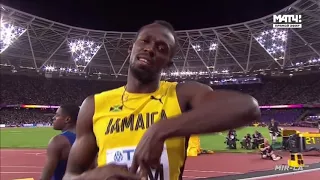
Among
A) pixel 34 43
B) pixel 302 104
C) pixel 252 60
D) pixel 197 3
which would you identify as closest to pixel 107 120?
pixel 197 3

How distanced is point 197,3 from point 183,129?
41218mm

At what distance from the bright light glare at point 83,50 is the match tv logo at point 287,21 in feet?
85.1

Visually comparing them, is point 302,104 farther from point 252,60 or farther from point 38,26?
point 38,26

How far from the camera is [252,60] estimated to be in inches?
2067

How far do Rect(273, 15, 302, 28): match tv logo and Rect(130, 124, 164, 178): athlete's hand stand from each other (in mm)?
38173

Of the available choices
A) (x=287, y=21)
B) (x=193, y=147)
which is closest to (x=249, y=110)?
(x=193, y=147)

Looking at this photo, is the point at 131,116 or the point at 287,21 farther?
the point at 287,21

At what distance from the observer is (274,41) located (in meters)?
43.4

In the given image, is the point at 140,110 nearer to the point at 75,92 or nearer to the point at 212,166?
the point at 212,166

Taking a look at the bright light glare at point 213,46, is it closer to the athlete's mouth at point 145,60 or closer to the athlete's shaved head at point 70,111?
the athlete's shaved head at point 70,111

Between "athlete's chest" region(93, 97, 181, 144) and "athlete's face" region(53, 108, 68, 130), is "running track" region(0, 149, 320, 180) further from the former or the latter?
"athlete's chest" region(93, 97, 181, 144)

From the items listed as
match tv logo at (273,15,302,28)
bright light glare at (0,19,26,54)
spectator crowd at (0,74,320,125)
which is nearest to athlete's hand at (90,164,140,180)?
match tv logo at (273,15,302,28)

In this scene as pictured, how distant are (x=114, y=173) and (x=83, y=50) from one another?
49183mm

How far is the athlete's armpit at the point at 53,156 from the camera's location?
402cm
